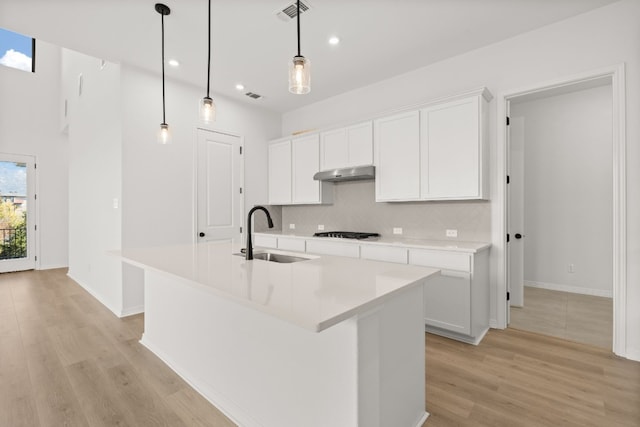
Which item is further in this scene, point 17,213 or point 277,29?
point 17,213

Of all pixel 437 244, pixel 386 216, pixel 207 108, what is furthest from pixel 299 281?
pixel 386 216

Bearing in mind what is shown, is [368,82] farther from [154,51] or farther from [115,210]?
[115,210]

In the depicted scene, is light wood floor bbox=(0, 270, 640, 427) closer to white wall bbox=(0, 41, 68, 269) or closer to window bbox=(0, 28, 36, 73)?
white wall bbox=(0, 41, 68, 269)

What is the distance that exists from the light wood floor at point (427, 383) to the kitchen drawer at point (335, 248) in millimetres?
1151

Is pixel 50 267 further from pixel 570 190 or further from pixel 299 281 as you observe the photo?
pixel 570 190

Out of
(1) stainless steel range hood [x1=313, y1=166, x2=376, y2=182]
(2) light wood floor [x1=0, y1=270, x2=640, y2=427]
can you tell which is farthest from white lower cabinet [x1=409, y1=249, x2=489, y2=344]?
(1) stainless steel range hood [x1=313, y1=166, x2=376, y2=182]

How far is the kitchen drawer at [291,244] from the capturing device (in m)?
4.16

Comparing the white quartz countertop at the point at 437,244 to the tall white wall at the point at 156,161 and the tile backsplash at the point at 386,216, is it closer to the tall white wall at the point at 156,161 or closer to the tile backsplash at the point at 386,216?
the tile backsplash at the point at 386,216

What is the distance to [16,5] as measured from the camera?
2.47 m

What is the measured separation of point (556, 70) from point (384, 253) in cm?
234

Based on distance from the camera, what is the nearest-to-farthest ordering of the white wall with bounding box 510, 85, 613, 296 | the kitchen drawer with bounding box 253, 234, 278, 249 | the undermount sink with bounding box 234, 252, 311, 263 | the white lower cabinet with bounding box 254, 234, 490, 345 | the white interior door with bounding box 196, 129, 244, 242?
the undermount sink with bounding box 234, 252, 311, 263, the white lower cabinet with bounding box 254, 234, 490, 345, the white wall with bounding box 510, 85, 613, 296, the white interior door with bounding box 196, 129, 244, 242, the kitchen drawer with bounding box 253, 234, 278, 249

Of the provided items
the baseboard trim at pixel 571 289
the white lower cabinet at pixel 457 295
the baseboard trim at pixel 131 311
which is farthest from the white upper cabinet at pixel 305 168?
the baseboard trim at pixel 571 289

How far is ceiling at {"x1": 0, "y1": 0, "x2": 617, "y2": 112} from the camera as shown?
254cm

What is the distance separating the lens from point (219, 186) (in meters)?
4.46
